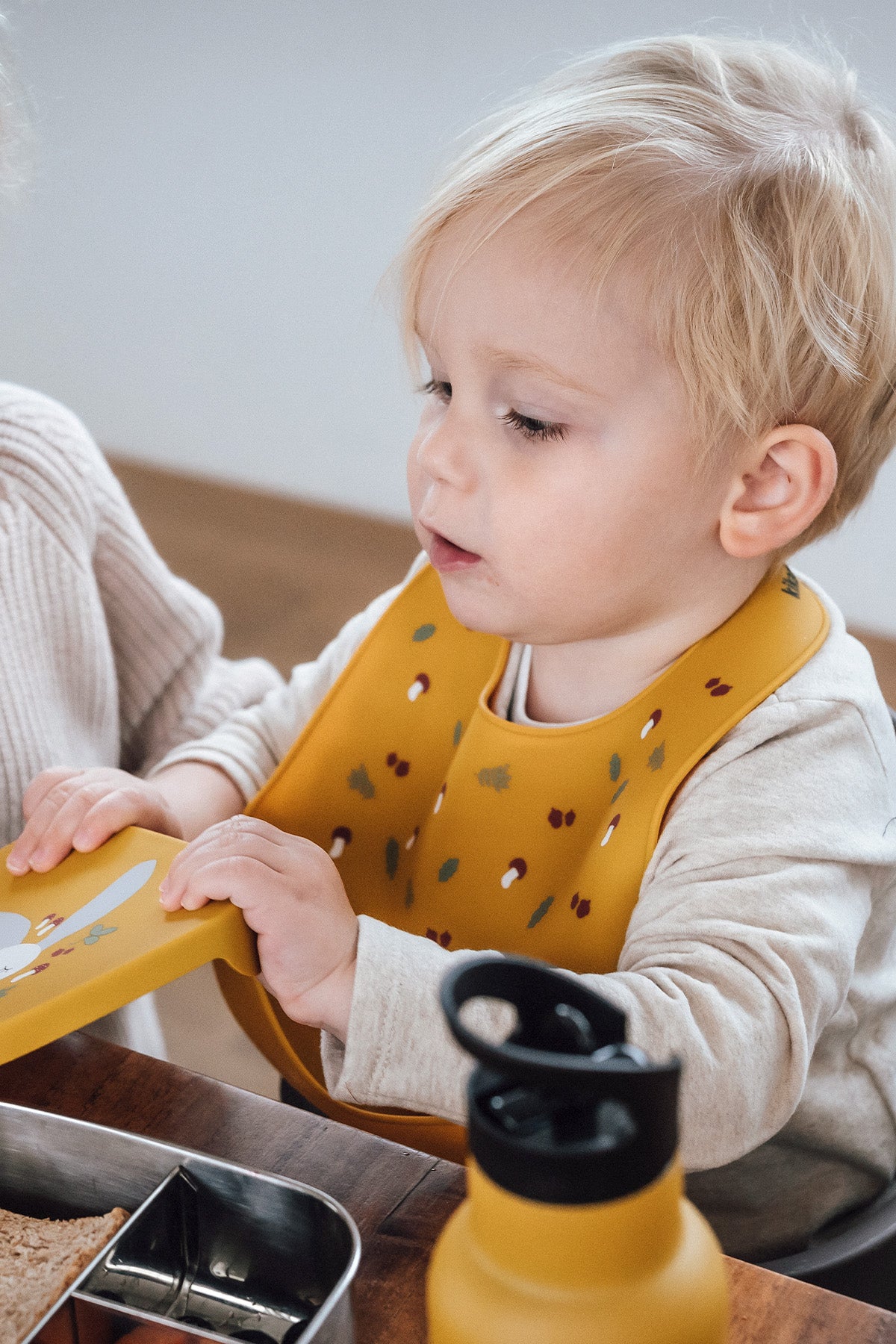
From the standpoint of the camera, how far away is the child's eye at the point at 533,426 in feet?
2.64

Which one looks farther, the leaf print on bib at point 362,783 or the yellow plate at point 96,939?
the leaf print on bib at point 362,783

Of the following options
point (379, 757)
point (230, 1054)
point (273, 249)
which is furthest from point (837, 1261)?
point (273, 249)

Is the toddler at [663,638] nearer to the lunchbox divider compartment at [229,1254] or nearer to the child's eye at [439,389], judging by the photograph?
the child's eye at [439,389]

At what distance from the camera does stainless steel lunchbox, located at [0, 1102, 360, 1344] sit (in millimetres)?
553

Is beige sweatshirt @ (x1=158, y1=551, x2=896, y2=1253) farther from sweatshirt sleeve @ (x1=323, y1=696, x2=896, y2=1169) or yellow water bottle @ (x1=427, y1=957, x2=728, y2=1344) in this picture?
yellow water bottle @ (x1=427, y1=957, x2=728, y2=1344)

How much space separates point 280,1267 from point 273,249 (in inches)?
110

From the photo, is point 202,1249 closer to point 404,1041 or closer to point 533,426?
point 404,1041

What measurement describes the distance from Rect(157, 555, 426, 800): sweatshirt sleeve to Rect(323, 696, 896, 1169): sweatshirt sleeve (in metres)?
0.38

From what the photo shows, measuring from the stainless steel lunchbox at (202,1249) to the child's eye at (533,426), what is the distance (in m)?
0.46

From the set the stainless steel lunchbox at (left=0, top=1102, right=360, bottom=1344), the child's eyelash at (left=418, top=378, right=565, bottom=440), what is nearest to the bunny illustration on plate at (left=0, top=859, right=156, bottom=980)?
the stainless steel lunchbox at (left=0, top=1102, right=360, bottom=1344)

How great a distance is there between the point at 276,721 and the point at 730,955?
521 mm

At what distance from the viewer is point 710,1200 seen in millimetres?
885

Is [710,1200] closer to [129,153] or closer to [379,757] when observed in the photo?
[379,757]


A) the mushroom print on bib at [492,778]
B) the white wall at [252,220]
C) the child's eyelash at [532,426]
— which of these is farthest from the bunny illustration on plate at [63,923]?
the white wall at [252,220]
